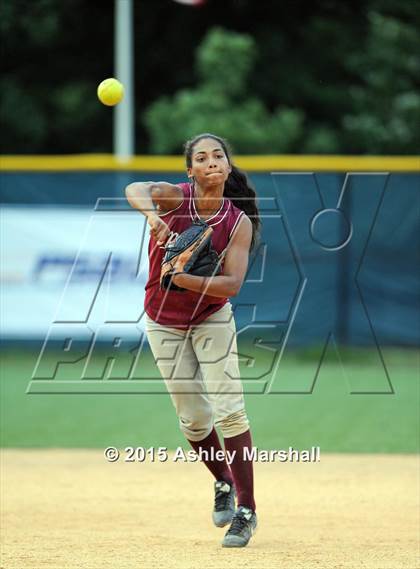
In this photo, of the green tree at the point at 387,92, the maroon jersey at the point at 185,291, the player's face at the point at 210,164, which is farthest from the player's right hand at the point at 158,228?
the green tree at the point at 387,92

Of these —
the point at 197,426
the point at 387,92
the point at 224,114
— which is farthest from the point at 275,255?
the point at 387,92

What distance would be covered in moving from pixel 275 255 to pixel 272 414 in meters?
2.52

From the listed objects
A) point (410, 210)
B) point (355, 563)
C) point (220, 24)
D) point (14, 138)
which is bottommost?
point (14, 138)

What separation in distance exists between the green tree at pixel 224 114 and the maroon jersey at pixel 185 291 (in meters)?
13.1

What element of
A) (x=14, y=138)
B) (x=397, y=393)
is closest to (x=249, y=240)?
(x=397, y=393)

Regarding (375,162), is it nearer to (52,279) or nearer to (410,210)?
(410,210)

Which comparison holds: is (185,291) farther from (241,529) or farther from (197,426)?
(241,529)

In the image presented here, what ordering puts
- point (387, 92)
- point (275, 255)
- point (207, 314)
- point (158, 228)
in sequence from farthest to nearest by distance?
point (387, 92), point (275, 255), point (207, 314), point (158, 228)

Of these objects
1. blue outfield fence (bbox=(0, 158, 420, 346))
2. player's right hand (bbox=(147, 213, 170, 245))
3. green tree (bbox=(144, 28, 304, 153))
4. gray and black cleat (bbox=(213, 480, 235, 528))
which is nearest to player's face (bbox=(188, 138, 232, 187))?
player's right hand (bbox=(147, 213, 170, 245))

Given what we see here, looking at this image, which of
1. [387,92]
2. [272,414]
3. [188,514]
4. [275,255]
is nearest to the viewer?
[188,514]

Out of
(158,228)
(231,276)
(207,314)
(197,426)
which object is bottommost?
(197,426)

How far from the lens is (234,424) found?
5336 mm

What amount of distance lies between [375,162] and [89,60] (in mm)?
11643

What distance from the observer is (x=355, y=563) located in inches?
196
